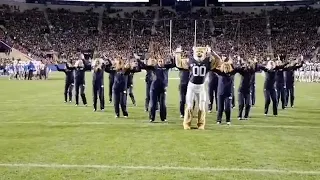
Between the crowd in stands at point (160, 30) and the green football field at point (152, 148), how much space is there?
162 feet

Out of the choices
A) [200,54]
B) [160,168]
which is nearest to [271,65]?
[200,54]

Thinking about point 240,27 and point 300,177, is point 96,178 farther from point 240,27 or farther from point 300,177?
point 240,27

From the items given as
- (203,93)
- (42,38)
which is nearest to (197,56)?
(203,93)

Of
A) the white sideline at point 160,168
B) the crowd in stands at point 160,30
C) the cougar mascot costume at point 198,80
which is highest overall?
the crowd in stands at point 160,30

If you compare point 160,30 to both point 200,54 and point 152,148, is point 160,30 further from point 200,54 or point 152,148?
point 152,148

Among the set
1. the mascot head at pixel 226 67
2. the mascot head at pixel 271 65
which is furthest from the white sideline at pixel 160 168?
the mascot head at pixel 271 65

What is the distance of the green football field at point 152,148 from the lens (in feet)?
28.2

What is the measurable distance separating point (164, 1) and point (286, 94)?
55.8 meters

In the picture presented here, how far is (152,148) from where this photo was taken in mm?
10922

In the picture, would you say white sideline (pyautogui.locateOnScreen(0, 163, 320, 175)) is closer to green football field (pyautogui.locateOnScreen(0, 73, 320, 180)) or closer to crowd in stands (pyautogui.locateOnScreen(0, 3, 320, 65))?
green football field (pyautogui.locateOnScreen(0, 73, 320, 180))

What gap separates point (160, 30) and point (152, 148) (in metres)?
62.8

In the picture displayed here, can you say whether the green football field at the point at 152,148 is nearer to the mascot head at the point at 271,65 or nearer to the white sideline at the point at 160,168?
the white sideline at the point at 160,168

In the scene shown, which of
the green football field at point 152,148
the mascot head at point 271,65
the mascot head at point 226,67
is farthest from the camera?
the mascot head at point 271,65

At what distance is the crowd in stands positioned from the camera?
219 ft
